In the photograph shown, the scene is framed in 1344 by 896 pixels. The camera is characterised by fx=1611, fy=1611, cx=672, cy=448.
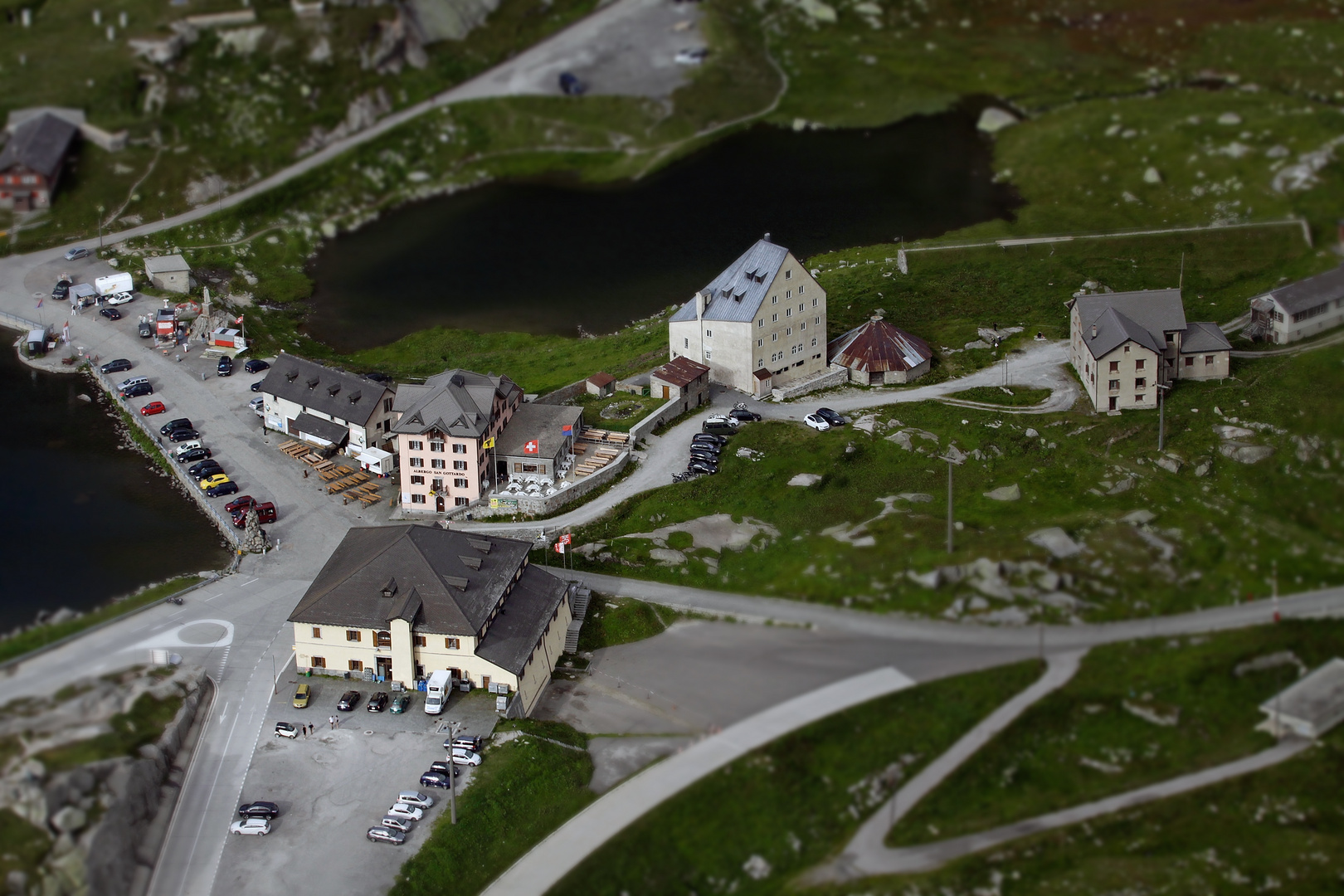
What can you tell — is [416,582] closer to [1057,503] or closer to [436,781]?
[436,781]

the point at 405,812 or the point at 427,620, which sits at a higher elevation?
the point at 427,620

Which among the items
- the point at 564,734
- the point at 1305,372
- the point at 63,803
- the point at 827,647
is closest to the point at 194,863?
the point at 63,803

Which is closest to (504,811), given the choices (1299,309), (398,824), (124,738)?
(398,824)

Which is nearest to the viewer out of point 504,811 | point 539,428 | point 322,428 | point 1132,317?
point 504,811

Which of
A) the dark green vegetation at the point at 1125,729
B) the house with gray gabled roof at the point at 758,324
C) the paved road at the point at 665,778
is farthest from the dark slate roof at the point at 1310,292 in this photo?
the paved road at the point at 665,778

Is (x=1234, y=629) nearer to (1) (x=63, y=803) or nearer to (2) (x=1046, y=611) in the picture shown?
(2) (x=1046, y=611)

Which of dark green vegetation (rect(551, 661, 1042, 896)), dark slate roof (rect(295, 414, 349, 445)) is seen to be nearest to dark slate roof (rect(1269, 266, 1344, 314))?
dark green vegetation (rect(551, 661, 1042, 896))

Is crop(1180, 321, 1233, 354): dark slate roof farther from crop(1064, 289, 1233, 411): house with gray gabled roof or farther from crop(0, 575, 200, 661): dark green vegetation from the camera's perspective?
crop(0, 575, 200, 661): dark green vegetation

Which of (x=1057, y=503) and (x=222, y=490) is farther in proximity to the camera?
(x=222, y=490)
